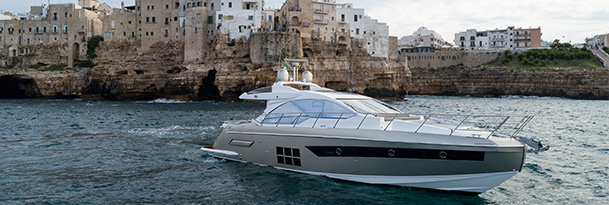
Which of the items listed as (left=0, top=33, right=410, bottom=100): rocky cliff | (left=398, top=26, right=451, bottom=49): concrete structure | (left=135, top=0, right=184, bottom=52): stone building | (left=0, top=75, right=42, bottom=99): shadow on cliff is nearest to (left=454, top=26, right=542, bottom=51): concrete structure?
(left=398, top=26, right=451, bottom=49): concrete structure

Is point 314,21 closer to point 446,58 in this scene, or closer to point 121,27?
point 121,27

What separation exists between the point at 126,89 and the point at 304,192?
2001 inches

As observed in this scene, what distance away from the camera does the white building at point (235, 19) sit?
52812mm

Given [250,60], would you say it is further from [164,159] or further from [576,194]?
[576,194]

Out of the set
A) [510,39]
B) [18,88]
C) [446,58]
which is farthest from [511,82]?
[18,88]

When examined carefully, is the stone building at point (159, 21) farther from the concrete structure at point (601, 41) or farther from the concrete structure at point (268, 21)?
the concrete structure at point (601, 41)

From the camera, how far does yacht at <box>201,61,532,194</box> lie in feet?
29.7

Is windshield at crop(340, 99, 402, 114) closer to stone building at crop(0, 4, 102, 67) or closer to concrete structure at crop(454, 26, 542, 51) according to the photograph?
stone building at crop(0, 4, 102, 67)

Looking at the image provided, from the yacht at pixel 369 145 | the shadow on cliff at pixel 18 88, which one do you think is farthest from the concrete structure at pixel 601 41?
the shadow on cliff at pixel 18 88

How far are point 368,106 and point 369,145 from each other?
2256 millimetres

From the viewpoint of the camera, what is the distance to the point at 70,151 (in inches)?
602

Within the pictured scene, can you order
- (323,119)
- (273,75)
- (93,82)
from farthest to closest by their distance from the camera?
(93,82), (273,75), (323,119)

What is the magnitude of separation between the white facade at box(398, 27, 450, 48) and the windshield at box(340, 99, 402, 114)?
82.4 metres

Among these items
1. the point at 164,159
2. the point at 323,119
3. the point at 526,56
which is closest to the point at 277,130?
the point at 323,119
